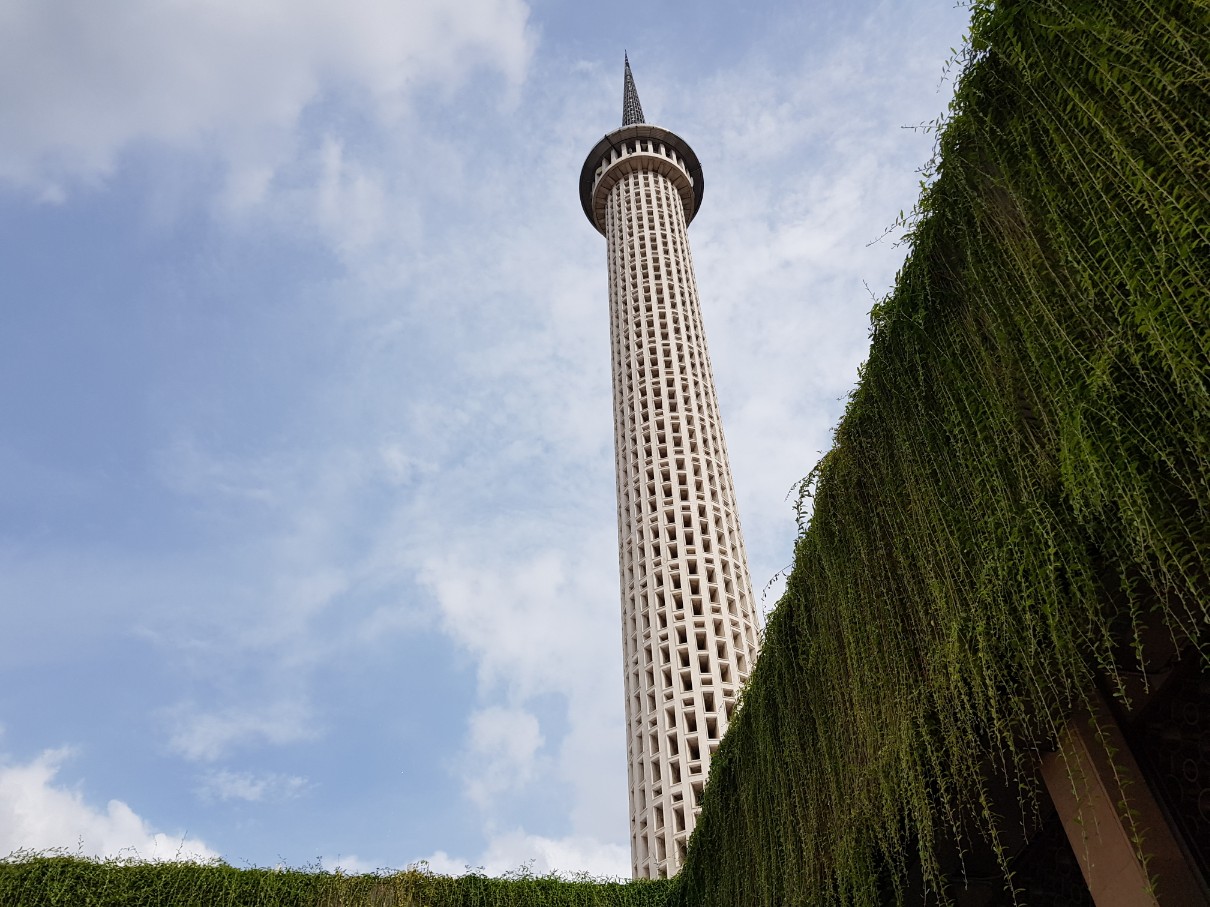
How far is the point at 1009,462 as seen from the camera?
361cm

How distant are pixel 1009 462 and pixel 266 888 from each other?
8.32 m

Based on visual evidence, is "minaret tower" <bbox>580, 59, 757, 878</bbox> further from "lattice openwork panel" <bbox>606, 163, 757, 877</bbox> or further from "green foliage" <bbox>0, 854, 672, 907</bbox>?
"green foliage" <bbox>0, 854, 672, 907</bbox>

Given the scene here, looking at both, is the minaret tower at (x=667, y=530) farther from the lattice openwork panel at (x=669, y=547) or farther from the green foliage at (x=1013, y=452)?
the green foliage at (x=1013, y=452)

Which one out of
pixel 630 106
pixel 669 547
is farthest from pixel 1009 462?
pixel 630 106

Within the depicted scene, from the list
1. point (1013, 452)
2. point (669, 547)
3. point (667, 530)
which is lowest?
point (1013, 452)

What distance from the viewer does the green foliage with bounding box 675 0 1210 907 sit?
2.87 m

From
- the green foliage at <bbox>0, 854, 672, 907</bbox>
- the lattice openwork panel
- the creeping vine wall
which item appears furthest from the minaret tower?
the creeping vine wall

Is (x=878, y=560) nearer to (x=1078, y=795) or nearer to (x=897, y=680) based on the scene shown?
(x=897, y=680)

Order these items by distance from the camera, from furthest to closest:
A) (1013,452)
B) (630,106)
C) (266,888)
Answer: (630,106)
(266,888)
(1013,452)

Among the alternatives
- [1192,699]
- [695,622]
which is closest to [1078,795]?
[1192,699]

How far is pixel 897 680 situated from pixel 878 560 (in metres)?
0.56

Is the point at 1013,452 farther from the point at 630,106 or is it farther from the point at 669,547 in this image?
the point at 630,106

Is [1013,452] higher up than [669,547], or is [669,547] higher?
[669,547]

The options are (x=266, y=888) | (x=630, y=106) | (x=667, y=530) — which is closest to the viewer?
(x=266, y=888)
